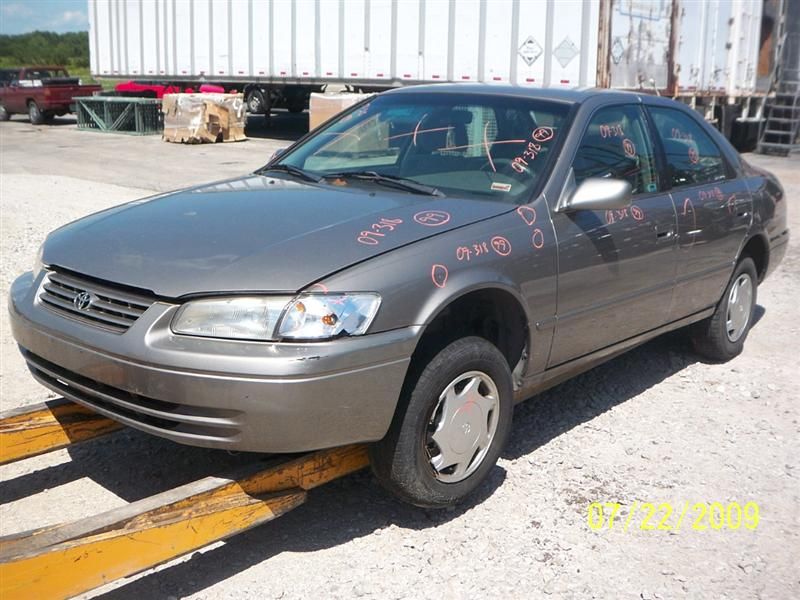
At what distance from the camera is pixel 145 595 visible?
3.03 metres

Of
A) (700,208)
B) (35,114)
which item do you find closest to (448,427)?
(700,208)

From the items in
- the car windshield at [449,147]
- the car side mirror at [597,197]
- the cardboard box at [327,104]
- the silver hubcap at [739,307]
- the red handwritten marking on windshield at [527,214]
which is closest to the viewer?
the red handwritten marking on windshield at [527,214]

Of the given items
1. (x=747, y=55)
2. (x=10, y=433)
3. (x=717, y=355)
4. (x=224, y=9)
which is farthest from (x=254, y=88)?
(x=10, y=433)

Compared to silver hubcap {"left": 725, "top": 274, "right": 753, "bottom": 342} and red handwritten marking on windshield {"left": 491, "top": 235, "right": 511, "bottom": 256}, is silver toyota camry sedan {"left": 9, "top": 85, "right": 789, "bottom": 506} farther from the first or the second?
silver hubcap {"left": 725, "top": 274, "right": 753, "bottom": 342}

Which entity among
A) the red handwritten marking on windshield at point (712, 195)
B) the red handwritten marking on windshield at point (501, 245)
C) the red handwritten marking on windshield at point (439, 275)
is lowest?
the red handwritten marking on windshield at point (439, 275)

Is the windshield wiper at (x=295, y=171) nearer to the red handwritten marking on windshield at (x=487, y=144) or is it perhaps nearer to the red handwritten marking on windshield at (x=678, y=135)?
the red handwritten marking on windshield at (x=487, y=144)

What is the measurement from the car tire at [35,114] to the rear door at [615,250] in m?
24.9

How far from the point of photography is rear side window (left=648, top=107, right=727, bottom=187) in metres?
4.87

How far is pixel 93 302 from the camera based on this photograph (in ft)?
10.5

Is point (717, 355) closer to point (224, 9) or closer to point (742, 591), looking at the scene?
point (742, 591)

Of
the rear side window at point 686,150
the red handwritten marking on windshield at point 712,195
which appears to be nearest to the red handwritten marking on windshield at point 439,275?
the rear side window at point 686,150

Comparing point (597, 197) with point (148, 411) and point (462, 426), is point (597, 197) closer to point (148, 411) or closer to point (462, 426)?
point (462, 426)

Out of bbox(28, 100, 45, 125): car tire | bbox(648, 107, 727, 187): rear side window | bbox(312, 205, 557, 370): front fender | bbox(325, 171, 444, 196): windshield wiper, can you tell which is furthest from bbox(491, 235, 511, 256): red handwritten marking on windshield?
bbox(28, 100, 45, 125): car tire
